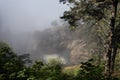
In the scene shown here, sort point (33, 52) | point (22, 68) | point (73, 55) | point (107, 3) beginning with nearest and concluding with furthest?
1. point (22, 68)
2. point (107, 3)
3. point (73, 55)
4. point (33, 52)

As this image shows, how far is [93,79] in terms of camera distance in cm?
759

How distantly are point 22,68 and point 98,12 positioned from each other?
14.6 metres

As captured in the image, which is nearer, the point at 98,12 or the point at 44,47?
the point at 98,12

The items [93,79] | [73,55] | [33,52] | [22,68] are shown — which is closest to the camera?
[93,79]

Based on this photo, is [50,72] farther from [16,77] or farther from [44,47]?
[44,47]

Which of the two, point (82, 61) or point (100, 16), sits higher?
point (100, 16)

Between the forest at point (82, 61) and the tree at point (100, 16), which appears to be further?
the tree at point (100, 16)

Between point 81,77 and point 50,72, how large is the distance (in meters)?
0.75

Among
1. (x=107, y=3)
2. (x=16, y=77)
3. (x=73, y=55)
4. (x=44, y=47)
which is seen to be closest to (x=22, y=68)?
(x=16, y=77)

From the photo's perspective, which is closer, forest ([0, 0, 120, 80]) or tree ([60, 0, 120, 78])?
forest ([0, 0, 120, 80])

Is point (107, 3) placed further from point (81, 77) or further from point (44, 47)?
point (44, 47)

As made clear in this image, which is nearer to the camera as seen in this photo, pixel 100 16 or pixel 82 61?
pixel 100 16

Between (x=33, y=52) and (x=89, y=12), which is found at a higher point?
(x=33, y=52)

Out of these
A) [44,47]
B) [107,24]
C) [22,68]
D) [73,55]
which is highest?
[44,47]
